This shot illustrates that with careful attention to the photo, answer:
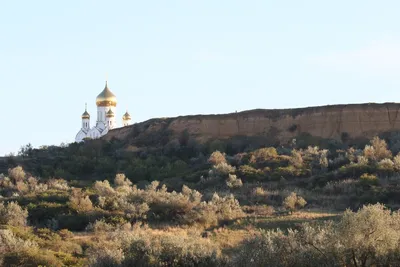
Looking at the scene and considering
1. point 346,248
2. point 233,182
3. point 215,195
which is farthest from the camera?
point 233,182

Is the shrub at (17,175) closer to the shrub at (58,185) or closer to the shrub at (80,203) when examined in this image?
the shrub at (58,185)

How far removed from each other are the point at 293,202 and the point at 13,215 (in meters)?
9.57

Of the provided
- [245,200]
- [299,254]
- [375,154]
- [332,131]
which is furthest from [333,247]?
[332,131]

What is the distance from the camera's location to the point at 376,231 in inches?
490

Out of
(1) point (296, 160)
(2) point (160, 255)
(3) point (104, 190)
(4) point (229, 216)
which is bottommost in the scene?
(4) point (229, 216)

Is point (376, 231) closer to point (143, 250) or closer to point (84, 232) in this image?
point (143, 250)

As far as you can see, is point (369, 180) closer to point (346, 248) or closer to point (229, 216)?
point (229, 216)

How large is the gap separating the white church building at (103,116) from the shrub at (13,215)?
6027 cm

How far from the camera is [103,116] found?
278ft

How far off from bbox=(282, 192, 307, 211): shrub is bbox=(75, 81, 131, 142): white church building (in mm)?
59150

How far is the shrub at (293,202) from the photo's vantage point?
24.0 metres

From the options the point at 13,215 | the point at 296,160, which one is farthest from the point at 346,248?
the point at 296,160

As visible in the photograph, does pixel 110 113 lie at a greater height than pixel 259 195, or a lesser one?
greater

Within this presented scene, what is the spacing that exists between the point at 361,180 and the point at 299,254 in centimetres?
1545
